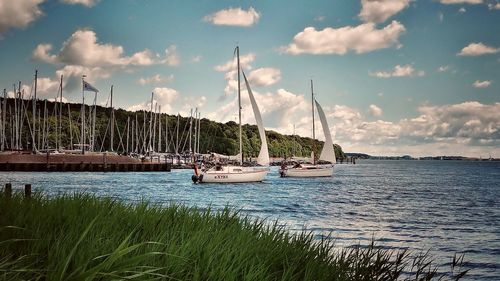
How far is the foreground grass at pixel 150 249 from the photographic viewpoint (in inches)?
232

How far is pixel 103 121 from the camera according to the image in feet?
527

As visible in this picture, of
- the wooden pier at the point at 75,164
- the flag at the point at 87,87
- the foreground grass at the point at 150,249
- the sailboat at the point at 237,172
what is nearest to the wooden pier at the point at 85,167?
the wooden pier at the point at 75,164

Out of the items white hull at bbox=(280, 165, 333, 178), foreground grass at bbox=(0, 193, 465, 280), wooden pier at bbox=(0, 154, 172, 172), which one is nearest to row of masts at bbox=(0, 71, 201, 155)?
wooden pier at bbox=(0, 154, 172, 172)

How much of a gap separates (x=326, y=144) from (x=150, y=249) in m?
80.3

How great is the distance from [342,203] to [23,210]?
1477 inches

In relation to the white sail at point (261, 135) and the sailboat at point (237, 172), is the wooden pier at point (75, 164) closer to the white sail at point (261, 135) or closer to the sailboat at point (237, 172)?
the sailboat at point (237, 172)

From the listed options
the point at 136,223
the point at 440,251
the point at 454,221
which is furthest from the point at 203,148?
the point at 136,223

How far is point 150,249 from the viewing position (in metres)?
7.20

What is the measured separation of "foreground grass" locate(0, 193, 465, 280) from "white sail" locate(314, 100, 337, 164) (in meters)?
76.0

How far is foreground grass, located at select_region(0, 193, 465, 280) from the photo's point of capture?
19.3 ft

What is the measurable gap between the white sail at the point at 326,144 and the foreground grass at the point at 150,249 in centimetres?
7600

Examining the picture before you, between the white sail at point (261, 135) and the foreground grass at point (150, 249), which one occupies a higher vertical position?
the white sail at point (261, 135)

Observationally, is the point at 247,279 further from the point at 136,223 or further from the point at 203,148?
the point at 203,148

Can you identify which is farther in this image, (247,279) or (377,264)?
(377,264)
